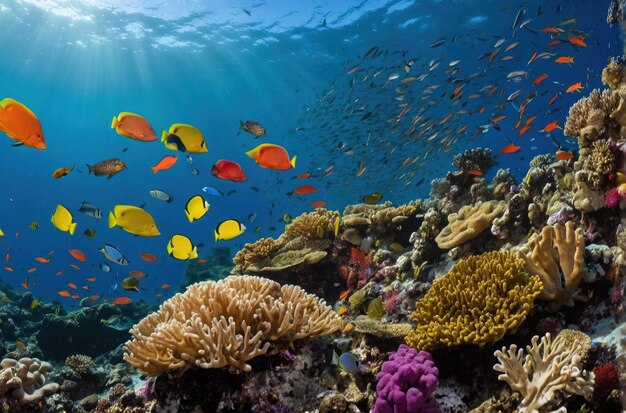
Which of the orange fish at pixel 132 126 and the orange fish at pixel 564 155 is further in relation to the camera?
the orange fish at pixel 564 155

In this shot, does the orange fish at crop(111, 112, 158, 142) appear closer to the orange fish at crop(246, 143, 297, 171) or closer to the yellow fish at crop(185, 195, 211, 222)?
the yellow fish at crop(185, 195, 211, 222)

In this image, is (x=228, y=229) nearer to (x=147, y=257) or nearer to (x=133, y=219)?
(x=133, y=219)

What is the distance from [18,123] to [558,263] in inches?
232

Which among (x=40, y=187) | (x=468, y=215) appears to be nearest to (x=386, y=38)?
(x=468, y=215)

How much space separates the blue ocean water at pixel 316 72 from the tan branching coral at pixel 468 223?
4.95m

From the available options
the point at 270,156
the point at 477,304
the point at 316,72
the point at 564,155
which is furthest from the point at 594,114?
the point at 316,72

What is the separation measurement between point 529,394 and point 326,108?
55.7ft

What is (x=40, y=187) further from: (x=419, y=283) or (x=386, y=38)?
(x=419, y=283)

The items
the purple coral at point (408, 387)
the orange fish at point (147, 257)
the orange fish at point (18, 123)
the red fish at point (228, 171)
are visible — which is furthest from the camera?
the orange fish at point (147, 257)

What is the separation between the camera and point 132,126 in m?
4.93

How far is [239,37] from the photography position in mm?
37031

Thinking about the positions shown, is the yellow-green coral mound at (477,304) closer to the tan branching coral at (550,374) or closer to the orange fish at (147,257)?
the tan branching coral at (550,374)

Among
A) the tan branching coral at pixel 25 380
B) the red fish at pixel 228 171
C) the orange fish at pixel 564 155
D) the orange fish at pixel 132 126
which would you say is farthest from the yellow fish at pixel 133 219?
the orange fish at pixel 564 155

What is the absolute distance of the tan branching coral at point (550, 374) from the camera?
121 inches
